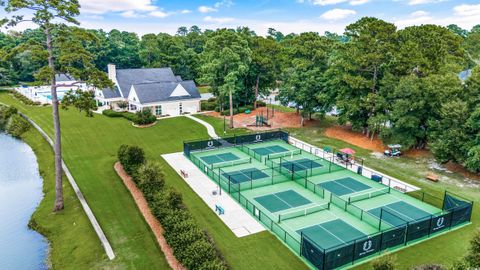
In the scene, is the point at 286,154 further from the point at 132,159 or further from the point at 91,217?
the point at 91,217

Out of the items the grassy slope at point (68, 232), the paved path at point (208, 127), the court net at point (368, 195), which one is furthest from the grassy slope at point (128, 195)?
the court net at point (368, 195)

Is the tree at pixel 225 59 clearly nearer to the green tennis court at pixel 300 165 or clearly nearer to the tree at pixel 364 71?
the tree at pixel 364 71

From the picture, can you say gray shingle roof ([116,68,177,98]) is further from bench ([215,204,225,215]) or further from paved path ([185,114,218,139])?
bench ([215,204,225,215])

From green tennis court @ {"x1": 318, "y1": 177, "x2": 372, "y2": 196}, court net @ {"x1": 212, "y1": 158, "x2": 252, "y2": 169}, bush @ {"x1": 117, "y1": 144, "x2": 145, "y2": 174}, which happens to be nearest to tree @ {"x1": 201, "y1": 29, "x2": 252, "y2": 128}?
court net @ {"x1": 212, "y1": 158, "x2": 252, "y2": 169}

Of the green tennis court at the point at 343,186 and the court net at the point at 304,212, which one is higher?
the green tennis court at the point at 343,186

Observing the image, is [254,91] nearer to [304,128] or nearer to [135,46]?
[304,128]

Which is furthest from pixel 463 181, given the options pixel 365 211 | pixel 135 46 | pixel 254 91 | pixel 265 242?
pixel 135 46
